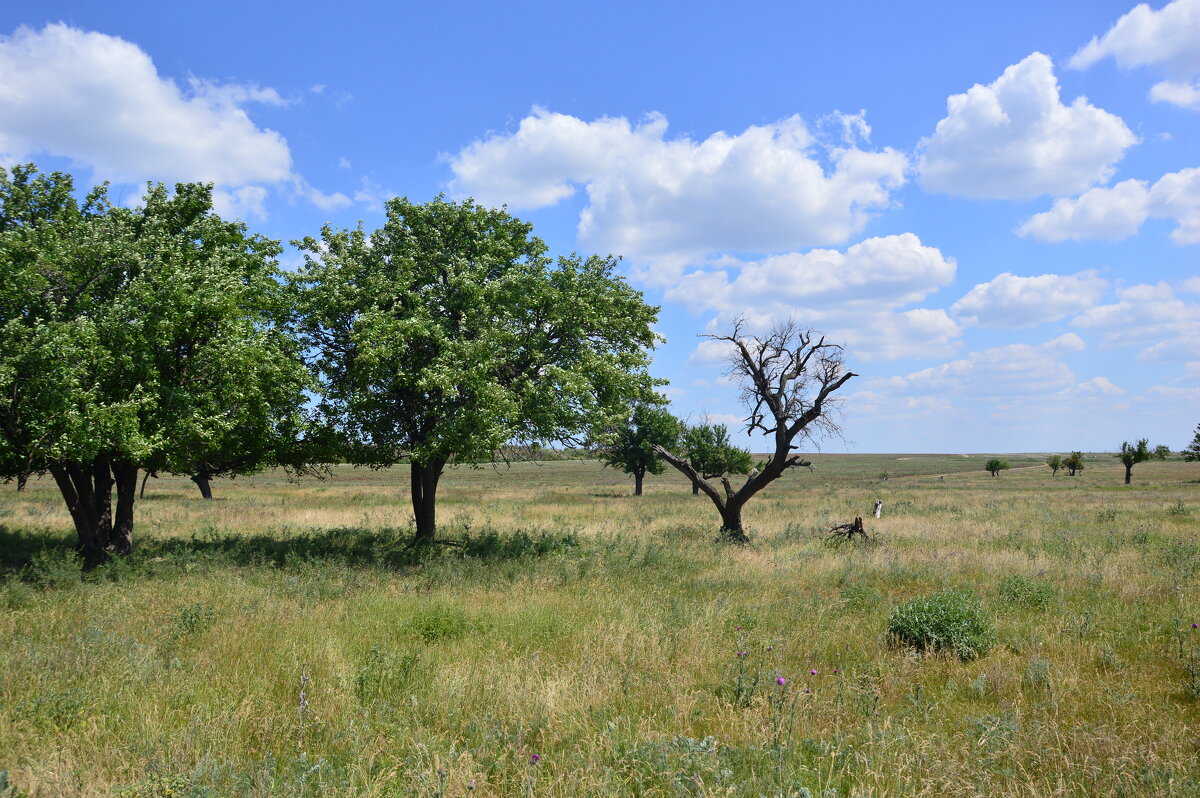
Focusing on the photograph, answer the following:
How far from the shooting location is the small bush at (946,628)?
8.91 metres

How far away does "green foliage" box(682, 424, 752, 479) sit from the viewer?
185 ft

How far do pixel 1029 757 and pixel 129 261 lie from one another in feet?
58.7

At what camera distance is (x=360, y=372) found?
15.8 metres

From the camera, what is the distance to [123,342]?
43.0 feet

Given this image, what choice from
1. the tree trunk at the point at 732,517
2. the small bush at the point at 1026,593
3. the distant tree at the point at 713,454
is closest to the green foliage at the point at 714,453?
the distant tree at the point at 713,454

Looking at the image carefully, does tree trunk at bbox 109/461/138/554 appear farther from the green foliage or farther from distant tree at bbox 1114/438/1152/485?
distant tree at bbox 1114/438/1152/485

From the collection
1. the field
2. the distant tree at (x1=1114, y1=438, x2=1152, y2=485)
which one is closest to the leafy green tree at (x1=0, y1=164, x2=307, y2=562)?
the field

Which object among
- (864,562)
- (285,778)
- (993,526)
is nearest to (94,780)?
(285,778)

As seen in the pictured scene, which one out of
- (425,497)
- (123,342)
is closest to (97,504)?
(123,342)

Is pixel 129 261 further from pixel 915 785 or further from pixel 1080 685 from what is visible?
pixel 1080 685

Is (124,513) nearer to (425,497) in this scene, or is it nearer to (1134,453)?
(425,497)

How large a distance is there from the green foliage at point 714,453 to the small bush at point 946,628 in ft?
140

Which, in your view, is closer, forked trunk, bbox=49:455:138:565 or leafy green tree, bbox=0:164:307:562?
leafy green tree, bbox=0:164:307:562

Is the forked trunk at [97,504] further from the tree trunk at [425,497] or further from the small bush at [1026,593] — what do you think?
the small bush at [1026,593]
